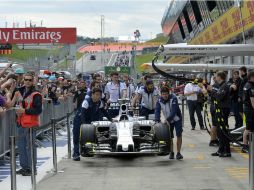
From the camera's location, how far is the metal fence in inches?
493

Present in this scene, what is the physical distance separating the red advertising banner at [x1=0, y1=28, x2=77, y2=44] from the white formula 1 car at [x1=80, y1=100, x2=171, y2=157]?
3236 centimetres

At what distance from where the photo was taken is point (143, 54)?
14625 cm

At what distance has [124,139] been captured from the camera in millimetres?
12539

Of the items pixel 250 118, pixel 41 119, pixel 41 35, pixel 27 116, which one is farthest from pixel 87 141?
pixel 41 35

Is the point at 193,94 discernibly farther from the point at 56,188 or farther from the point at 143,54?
the point at 143,54

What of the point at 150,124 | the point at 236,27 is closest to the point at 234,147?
the point at 150,124

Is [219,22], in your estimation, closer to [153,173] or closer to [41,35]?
[41,35]

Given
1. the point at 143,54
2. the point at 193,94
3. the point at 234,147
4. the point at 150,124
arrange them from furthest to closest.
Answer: the point at 143,54 → the point at 193,94 → the point at 234,147 → the point at 150,124

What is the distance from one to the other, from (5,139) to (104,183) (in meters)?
3.02

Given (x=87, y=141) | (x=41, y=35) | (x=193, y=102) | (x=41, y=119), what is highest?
(x=41, y=35)

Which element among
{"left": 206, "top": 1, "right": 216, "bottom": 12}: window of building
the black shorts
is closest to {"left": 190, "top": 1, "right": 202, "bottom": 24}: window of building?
{"left": 206, "top": 1, "right": 216, "bottom": 12}: window of building

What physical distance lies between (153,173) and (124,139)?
4.26ft

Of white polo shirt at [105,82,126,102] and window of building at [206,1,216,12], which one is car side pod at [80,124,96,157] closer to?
white polo shirt at [105,82,126,102]

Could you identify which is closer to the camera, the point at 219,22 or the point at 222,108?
the point at 222,108
